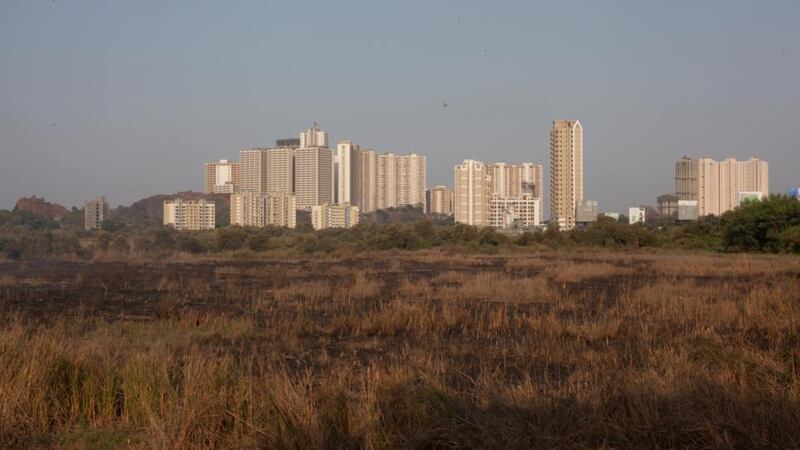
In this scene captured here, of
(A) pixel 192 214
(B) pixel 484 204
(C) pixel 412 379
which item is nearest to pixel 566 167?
(B) pixel 484 204

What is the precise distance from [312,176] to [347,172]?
7745mm

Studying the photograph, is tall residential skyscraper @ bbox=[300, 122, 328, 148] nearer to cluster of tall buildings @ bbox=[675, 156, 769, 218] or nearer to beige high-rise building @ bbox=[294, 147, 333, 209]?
beige high-rise building @ bbox=[294, 147, 333, 209]

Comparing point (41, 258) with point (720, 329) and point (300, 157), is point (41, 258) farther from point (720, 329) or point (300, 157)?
point (300, 157)

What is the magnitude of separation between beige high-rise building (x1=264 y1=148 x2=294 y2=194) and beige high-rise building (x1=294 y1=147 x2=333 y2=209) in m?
1.14

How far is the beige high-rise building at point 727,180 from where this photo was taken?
136 meters

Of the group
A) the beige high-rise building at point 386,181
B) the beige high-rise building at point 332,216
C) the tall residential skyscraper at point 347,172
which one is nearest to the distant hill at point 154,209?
the beige high-rise building at point 332,216

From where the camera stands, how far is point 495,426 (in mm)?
5570

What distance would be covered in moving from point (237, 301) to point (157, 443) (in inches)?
577

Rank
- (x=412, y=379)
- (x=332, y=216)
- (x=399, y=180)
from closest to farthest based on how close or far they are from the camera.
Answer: (x=412, y=379), (x=332, y=216), (x=399, y=180)

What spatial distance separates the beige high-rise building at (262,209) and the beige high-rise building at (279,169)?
36805 mm

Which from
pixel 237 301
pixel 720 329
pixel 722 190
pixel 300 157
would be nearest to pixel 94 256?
pixel 237 301

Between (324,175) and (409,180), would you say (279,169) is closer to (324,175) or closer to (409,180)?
(324,175)

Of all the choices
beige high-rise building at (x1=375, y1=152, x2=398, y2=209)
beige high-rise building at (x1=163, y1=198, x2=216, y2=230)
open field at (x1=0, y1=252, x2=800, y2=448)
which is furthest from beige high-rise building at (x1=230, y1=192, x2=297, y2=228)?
open field at (x1=0, y1=252, x2=800, y2=448)

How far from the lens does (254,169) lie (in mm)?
161125
